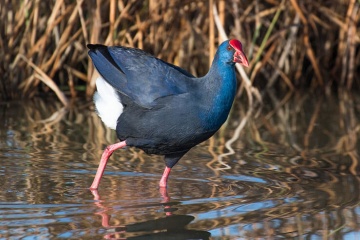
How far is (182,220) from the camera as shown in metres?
3.46

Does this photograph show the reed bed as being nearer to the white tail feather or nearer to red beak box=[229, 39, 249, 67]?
the white tail feather

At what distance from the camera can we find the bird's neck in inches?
152

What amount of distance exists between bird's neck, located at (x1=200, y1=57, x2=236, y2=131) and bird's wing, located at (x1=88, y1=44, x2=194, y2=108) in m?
0.13

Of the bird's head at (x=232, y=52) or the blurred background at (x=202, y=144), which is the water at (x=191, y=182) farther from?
the bird's head at (x=232, y=52)

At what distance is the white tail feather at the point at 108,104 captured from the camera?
4.15 meters

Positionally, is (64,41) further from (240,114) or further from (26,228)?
(26,228)

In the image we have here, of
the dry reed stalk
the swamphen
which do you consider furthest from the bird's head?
the dry reed stalk

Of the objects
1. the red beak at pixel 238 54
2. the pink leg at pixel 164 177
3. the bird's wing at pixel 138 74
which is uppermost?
the red beak at pixel 238 54

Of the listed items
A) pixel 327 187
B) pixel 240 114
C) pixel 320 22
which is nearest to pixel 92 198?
pixel 327 187

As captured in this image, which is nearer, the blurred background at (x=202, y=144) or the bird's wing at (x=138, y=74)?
the blurred background at (x=202, y=144)

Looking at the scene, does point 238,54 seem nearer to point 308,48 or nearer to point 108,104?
point 108,104

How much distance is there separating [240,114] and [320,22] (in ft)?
4.40

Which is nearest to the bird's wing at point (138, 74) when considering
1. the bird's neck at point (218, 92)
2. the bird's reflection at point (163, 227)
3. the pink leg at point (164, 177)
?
the bird's neck at point (218, 92)

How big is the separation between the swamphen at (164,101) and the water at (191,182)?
0.81ft
